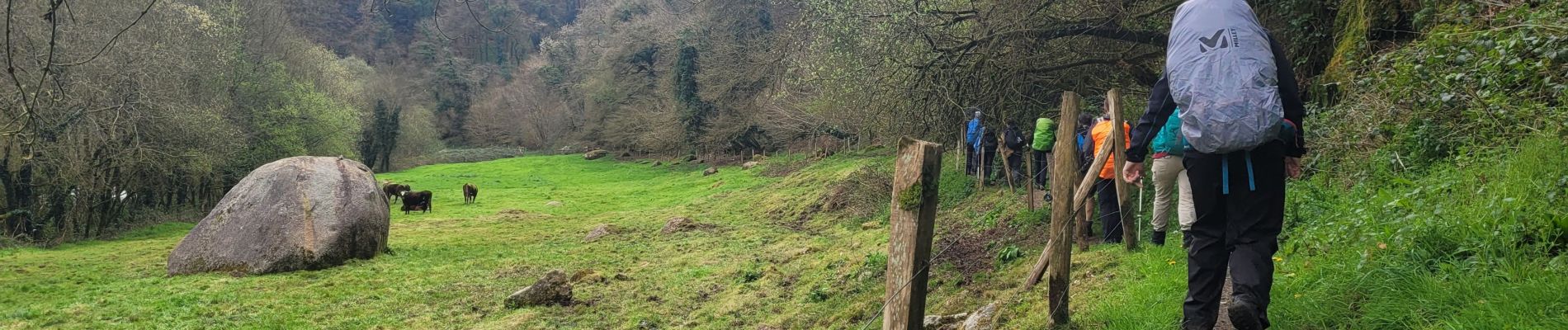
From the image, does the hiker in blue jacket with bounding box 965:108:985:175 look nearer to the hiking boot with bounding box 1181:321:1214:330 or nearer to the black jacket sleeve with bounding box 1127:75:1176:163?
the black jacket sleeve with bounding box 1127:75:1176:163

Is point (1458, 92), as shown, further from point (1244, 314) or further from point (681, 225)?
point (681, 225)

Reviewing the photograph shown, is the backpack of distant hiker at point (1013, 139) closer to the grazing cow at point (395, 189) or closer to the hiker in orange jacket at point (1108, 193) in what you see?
A: the hiker in orange jacket at point (1108, 193)

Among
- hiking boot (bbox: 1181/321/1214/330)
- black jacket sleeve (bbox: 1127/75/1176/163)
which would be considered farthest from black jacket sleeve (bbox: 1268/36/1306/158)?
hiking boot (bbox: 1181/321/1214/330)

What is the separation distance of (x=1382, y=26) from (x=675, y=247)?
10685 millimetres

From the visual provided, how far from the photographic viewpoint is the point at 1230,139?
3.43 m

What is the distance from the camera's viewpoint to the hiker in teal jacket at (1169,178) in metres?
5.53

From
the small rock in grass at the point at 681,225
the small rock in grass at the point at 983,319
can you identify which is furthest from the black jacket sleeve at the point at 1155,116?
the small rock in grass at the point at 681,225

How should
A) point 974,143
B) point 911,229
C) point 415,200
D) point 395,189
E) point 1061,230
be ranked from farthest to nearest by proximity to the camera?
1. point 395,189
2. point 415,200
3. point 974,143
4. point 1061,230
5. point 911,229

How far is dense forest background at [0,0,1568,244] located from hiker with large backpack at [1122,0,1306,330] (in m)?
2.82

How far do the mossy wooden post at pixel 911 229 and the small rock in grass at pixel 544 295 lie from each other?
23.6 feet

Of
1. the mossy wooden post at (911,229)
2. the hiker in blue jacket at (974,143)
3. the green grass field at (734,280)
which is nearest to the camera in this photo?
the mossy wooden post at (911,229)

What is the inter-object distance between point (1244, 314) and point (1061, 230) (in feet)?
4.84

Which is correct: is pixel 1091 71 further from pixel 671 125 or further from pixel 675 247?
pixel 671 125

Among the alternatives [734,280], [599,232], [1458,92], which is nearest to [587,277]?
[734,280]
